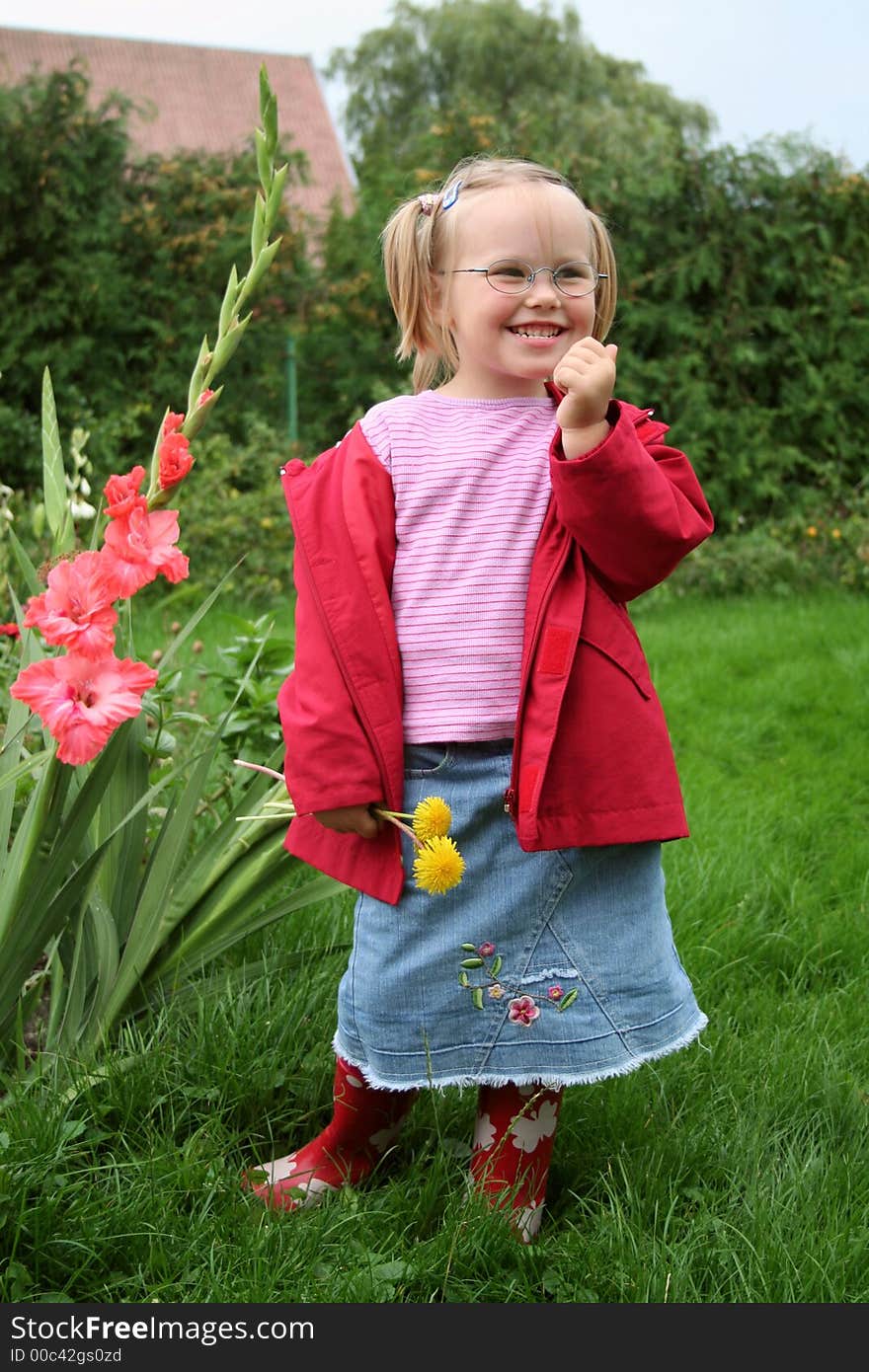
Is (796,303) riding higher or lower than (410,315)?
lower

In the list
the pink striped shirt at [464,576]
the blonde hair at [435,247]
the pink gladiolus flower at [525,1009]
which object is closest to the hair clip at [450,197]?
the blonde hair at [435,247]

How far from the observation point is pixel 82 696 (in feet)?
4.52

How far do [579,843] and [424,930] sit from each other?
249 mm

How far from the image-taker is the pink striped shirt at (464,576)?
1653mm

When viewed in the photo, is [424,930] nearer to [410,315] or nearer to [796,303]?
[410,315]

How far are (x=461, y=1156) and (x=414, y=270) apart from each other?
1.27 meters

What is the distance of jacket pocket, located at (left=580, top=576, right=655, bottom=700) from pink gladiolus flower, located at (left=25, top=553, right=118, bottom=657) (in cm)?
58

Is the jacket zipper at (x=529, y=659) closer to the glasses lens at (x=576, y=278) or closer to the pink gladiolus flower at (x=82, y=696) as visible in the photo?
the glasses lens at (x=576, y=278)

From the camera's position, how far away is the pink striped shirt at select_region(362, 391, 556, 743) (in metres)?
1.65

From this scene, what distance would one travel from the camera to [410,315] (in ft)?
6.04

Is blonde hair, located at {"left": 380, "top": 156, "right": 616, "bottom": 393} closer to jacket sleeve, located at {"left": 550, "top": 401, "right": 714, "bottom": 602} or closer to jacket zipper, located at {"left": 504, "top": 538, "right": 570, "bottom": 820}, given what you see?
jacket sleeve, located at {"left": 550, "top": 401, "right": 714, "bottom": 602}

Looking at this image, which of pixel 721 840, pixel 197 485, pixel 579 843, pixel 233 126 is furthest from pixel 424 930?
pixel 233 126

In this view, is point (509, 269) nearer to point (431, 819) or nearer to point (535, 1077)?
point (431, 819)

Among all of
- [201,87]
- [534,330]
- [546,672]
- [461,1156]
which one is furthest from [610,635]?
[201,87]
